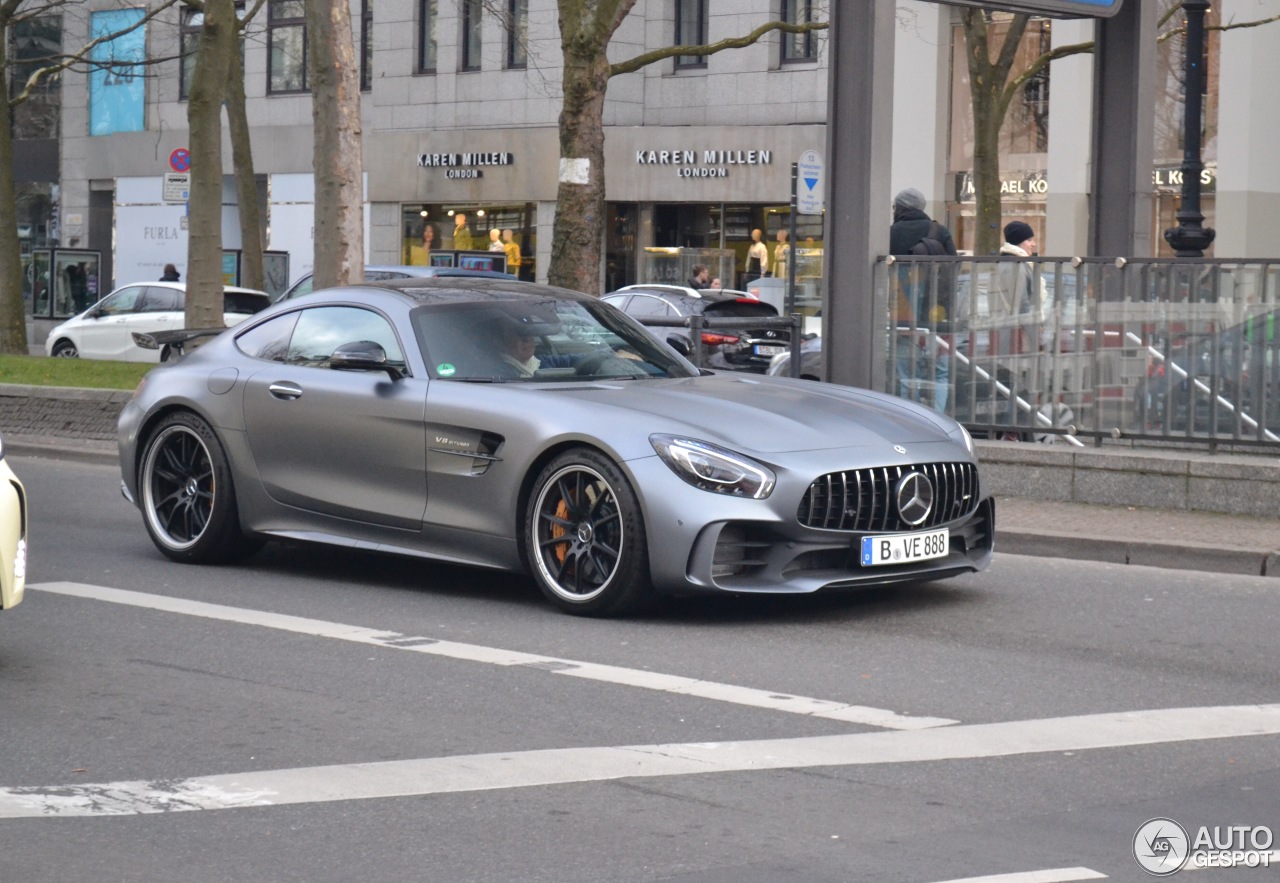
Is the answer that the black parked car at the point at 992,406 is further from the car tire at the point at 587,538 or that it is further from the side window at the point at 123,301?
the side window at the point at 123,301

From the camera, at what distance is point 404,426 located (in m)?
8.77

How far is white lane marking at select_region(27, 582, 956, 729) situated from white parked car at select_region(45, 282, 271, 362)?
69.2 ft

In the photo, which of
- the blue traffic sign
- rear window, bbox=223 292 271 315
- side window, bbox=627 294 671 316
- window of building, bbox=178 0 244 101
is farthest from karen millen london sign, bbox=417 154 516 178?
side window, bbox=627 294 671 316

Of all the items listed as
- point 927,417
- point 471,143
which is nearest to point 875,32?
point 927,417

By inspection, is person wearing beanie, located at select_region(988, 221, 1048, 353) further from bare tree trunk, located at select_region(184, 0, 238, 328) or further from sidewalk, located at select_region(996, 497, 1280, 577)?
bare tree trunk, located at select_region(184, 0, 238, 328)

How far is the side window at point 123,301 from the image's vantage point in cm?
3089

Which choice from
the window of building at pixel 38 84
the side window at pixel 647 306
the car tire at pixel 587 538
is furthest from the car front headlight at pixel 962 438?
the window of building at pixel 38 84

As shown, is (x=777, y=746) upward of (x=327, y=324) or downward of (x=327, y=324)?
downward

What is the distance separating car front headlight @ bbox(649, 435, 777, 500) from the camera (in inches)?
307

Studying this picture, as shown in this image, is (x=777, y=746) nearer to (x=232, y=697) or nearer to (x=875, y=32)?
(x=232, y=697)

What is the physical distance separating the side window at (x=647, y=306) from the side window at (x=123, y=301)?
382 inches

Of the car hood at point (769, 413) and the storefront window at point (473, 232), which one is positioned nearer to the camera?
the car hood at point (769, 413)

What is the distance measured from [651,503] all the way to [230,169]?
39.0 meters

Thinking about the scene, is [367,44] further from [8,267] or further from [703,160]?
[8,267]
